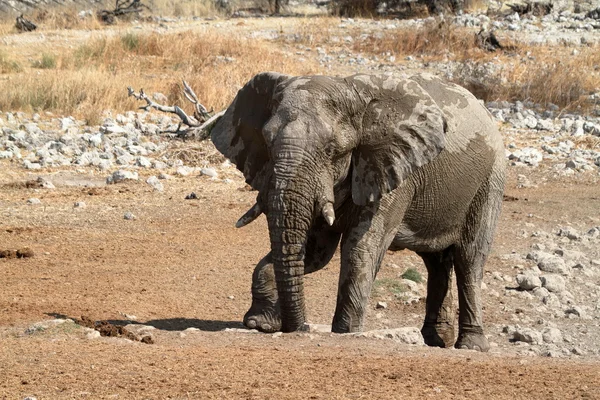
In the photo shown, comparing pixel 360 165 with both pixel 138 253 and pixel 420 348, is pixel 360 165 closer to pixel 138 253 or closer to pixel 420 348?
pixel 420 348

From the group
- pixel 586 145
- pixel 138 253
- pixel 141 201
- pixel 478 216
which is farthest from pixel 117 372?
pixel 586 145

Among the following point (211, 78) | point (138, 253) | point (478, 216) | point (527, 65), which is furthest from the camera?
point (527, 65)

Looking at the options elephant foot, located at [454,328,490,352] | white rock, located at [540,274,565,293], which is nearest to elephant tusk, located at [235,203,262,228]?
elephant foot, located at [454,328,490,352]

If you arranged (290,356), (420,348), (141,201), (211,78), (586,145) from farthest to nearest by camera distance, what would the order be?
(211,78) < (586,145) < (141,201) < (420,348) < (290,356)

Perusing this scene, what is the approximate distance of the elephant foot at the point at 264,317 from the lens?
299 inches

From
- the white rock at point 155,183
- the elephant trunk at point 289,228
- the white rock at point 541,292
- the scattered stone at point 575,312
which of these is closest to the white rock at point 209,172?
the white rock at point 155,183

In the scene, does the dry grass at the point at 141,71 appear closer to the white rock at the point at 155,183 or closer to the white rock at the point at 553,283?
the white rock at the point at 155,183

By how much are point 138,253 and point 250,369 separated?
477 cm

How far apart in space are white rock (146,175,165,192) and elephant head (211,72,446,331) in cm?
552

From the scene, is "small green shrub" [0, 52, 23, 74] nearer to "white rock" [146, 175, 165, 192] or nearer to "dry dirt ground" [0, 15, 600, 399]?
"dry dirt ground" [0, 15, 600, 399]

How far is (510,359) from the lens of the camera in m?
6.48

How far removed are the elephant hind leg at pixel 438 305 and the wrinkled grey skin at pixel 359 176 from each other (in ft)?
0.45

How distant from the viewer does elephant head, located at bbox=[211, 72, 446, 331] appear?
648 cm

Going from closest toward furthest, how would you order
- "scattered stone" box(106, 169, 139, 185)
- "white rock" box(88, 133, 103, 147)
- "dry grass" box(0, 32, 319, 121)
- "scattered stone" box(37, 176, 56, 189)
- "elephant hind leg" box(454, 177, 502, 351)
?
"elephant hind leg" box(454, 177, 502, 351) < "scattered stone" box(37, 176, 56, 189) < "scattered stone" box(106, 169, 139, 185) < "white rock" box(88, 133, 103, 147) < "dry grass" box(0, 32, 319, 121)
